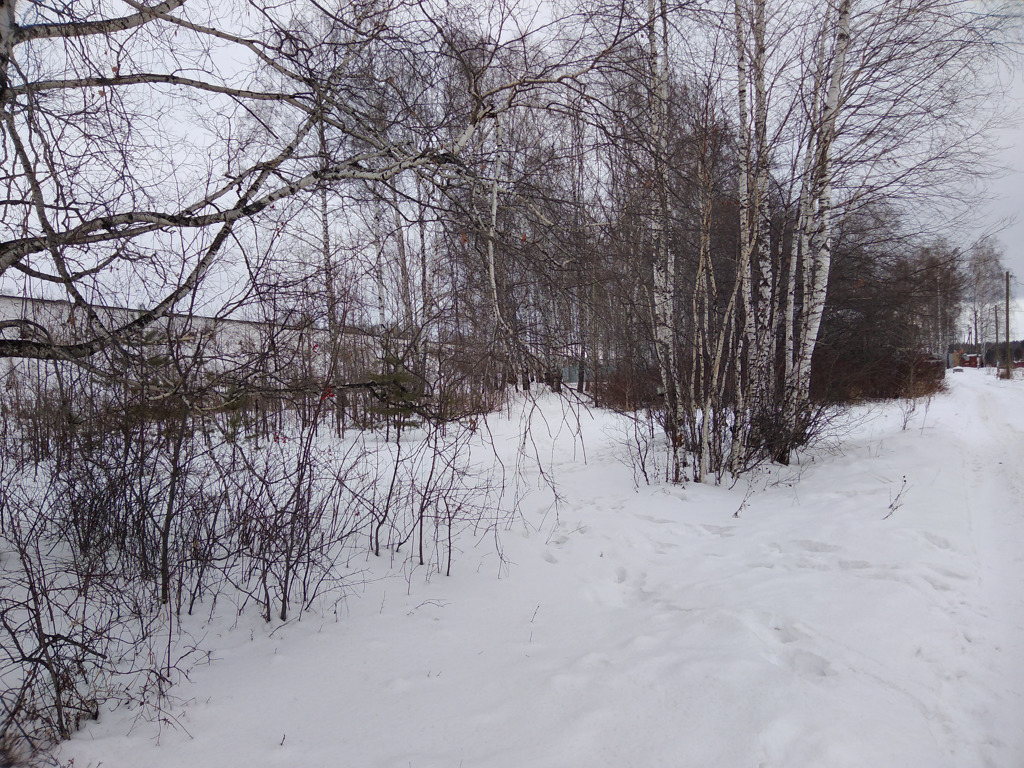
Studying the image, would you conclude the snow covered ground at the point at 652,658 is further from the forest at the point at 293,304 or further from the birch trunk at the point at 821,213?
the birch trunk at the point at 821,213

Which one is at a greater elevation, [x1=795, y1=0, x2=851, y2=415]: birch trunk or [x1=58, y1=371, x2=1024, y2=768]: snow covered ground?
[x1=795, y1=0, x2=851, y2=415]: birch trunk

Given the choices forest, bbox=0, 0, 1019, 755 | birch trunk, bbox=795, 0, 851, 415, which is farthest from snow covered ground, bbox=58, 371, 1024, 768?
birch trunk, bbox=795, 0, 851, 415

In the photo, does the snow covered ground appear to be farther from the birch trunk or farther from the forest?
the birch trunk

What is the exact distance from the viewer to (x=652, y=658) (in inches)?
109

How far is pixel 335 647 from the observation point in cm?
300

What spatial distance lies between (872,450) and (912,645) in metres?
5.66

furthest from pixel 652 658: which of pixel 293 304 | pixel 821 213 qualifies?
pixel 821 213

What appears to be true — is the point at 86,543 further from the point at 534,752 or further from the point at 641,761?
the point at 641,761

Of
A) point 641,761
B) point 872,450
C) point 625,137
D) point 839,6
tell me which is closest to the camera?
point 641,761

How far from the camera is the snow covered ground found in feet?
7.10

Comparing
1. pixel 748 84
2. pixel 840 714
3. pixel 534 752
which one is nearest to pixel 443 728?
pixel 534 752

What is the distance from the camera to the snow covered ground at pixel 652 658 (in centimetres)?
216

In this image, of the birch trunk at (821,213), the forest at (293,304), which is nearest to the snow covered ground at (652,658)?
the forest at (293,304)

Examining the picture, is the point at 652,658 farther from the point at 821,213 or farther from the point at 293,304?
the point at 821,213
